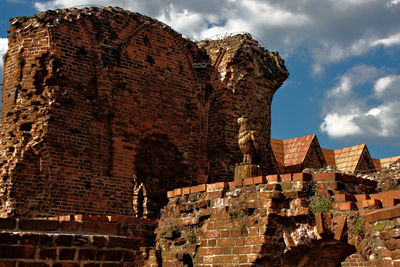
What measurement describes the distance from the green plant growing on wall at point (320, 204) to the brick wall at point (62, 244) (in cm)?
367

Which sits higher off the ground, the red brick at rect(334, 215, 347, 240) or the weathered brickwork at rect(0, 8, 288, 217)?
the weathered brickwork at rect(0, 8, 288, 217)

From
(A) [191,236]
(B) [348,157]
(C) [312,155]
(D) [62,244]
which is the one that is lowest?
(D) [62,244]

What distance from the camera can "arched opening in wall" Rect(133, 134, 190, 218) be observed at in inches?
507

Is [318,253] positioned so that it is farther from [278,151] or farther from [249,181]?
[278,151]

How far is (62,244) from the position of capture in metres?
3.50

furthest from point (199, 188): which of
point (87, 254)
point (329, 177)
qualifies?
point (87, 254)

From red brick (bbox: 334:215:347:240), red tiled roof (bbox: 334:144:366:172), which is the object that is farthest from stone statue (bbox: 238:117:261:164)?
red tiled roof (bbox: 334:144:366:172)

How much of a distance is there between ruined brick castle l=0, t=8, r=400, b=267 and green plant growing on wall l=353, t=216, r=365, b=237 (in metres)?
0.02

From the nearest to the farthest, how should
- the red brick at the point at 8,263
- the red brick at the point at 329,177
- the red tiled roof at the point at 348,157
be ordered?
the red brick at the point at 8,263
the red brick at the point at 329,177
the red tiled roof at the point at 348,157

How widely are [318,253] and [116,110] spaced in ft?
22.1

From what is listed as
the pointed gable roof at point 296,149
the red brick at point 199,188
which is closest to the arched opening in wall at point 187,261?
the red brick at point 199,188

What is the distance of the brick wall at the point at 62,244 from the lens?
10.8 ft

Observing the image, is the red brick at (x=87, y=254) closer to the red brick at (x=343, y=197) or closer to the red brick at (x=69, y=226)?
the red brick at (x=69, y=226)

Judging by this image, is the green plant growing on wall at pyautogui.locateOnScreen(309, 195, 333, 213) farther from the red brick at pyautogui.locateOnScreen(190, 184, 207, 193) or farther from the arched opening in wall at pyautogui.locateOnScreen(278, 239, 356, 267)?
the red brick at pyautogui.locateOnScreen(190, 184, 207, 193)
